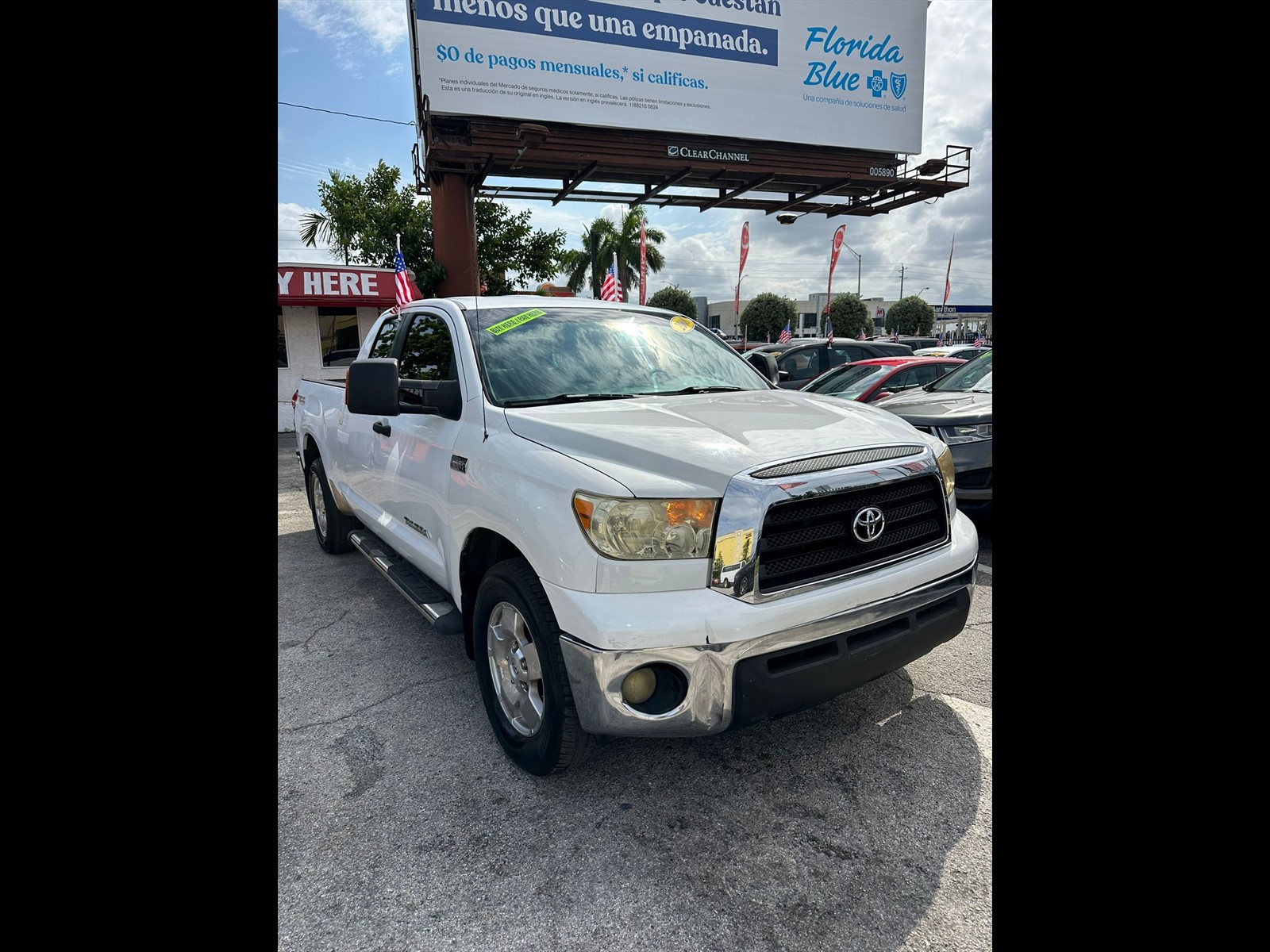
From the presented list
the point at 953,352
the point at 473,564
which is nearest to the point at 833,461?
the point at 473,564

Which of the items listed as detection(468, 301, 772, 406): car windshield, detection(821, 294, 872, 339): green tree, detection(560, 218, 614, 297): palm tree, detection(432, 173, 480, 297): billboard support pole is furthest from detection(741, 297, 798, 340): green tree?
detection(468, 301, 772, 406): car windshield

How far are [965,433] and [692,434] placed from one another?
4.04m

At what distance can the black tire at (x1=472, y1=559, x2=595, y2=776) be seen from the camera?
7.73ft

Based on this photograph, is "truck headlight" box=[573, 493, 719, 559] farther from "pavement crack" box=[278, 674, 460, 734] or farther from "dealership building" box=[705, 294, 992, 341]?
"dealership building" box=[705, 294, 992, 341]

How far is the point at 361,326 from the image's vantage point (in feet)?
54.4

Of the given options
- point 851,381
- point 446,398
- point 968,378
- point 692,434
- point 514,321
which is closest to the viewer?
point 692,434

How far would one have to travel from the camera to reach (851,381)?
8969 mm

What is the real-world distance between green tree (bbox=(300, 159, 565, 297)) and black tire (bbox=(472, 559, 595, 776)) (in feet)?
71.9

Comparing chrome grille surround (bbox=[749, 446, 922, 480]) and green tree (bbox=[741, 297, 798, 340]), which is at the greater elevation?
green tree (bbox=[741, 297, 798, 340])

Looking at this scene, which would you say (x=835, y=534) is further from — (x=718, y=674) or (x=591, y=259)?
(x=591, y=259)

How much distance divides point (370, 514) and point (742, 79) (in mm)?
19303

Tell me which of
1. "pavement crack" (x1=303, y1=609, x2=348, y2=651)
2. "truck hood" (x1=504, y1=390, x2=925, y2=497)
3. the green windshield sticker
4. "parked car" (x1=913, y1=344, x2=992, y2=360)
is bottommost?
"pavement crack" (x1=303, y1=609, x2=348, y2=651)

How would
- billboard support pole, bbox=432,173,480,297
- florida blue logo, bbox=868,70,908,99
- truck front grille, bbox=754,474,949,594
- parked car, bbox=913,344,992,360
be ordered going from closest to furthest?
truck front grille, bbox=754,474,949,594
parked car, bbox=913,344,992,360
billboard support pole, bbox=432,173,480,297
florida blue logo, bbox=868,70,908,99
